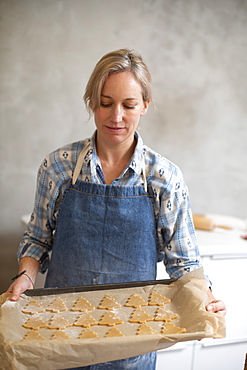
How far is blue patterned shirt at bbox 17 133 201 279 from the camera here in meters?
1.34

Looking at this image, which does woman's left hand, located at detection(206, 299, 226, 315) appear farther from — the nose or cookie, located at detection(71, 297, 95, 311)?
the nose

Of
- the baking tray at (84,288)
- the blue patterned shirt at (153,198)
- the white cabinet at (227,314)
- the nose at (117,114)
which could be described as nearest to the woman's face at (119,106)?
the nose at (117,114)

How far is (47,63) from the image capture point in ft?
7.99

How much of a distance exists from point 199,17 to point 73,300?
2.10 m

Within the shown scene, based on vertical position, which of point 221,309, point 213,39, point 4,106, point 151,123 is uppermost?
point 213,39

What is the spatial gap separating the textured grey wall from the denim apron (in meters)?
1.20

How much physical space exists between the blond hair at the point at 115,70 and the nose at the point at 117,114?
2.2 inches

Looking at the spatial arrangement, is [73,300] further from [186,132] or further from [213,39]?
[213,39]

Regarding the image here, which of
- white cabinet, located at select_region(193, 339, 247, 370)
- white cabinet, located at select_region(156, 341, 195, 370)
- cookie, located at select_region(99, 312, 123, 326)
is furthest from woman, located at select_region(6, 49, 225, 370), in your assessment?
white cabinet, located at select_region(193, 339, 247, 370)

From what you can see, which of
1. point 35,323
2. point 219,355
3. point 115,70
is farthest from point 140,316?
point 219,355

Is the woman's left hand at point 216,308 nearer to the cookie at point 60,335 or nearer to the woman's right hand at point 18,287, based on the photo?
the cookie at point 60,335

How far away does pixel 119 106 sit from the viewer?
1.26m

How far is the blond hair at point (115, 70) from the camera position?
4.15 feet

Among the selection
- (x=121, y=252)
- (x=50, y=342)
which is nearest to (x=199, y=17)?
(x=121, y=252)
